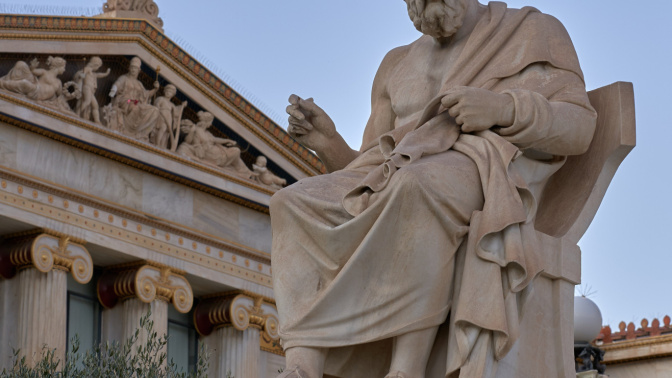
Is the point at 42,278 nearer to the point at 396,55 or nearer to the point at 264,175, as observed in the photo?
the point at 264,175

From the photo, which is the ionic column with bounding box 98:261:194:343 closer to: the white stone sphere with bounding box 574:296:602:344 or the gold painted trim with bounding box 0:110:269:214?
the gold painted trim with bounding box 0:110:269:214

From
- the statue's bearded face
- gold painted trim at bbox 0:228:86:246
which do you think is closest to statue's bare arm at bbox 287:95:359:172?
the statue's bearded face

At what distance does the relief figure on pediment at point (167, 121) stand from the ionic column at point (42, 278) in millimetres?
2096

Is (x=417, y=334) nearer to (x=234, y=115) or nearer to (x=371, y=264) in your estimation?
(x=371, y=264)

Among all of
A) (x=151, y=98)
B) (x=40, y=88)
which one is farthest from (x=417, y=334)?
(x=151, y=98)

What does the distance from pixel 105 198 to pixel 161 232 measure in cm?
105

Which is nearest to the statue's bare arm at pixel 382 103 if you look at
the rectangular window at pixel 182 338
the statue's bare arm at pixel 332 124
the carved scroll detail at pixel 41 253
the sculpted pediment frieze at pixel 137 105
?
the statue's bare arm at pixel 332 124

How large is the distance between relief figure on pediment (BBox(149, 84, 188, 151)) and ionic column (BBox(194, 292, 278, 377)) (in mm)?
2410

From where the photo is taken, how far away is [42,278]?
2361 cm

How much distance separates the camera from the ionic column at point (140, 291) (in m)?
24.9

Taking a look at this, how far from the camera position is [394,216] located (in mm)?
5098

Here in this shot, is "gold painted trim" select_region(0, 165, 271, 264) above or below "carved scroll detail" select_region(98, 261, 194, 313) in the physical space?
above

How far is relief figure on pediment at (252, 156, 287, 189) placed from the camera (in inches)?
1062

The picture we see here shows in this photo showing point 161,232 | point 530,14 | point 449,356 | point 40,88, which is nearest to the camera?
point 449,356
